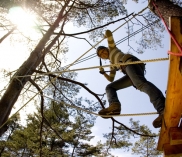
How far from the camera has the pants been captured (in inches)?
78.7

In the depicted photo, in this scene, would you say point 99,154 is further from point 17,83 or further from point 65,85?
point 17,83

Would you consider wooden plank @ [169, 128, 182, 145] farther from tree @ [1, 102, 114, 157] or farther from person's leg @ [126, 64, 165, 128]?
tree @ [1, 102, 114, 157]

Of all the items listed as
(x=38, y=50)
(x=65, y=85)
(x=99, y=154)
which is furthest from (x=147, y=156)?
(x=38, y=50)

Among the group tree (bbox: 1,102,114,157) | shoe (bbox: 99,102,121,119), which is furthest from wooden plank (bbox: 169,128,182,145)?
tree (bbox: 1,102,114,157)

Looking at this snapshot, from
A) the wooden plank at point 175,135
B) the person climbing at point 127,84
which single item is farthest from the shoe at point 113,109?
the wooden plank at point 175,135

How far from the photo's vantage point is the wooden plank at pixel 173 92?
1436mm

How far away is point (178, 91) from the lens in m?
1.67

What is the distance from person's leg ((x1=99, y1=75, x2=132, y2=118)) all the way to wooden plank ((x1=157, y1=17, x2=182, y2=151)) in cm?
51

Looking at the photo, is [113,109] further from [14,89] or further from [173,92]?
[14,89]

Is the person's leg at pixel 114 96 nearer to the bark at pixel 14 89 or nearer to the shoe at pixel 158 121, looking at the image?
the shoe at pixel 158 121

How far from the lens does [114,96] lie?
2.49 meters

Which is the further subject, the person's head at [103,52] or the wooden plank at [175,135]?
the person's head at [103,52]

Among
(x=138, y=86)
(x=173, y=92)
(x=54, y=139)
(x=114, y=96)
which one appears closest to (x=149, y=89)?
(x=138, y=86)

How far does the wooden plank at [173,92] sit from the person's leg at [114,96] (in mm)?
515
